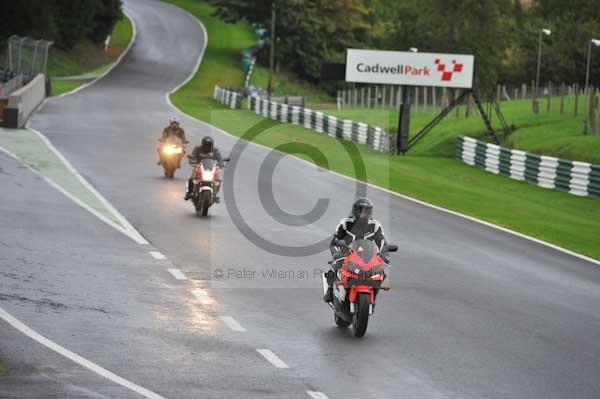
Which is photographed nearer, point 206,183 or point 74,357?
point 74,357

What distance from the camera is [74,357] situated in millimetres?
12266

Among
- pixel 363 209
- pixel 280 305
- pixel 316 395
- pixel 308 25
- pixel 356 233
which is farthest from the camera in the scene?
pixel 308 25

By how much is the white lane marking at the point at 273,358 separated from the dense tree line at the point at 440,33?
9380cm

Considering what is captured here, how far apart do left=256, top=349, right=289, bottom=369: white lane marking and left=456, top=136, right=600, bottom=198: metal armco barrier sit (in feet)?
79.7

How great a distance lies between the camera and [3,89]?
46125mm

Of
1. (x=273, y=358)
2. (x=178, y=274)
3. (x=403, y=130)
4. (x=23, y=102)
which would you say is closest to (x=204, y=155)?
(x=178, y=274)

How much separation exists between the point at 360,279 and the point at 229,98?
6200 cm

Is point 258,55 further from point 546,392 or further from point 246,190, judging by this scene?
point 546,392

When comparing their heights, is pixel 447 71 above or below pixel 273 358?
above

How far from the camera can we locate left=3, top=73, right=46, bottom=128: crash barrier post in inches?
1743

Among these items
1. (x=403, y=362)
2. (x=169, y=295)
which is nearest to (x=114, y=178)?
(x=169, y=295)

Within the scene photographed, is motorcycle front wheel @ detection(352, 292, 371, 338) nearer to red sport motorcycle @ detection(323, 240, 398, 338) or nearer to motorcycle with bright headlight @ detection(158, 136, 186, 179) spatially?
red sport motorcycle @ detection(323, 240, 398, 338)

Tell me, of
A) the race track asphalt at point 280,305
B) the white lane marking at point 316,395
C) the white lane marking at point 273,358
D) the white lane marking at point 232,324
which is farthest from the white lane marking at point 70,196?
the white lane marking at point 316,395

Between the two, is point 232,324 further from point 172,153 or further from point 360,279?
point 172,153
